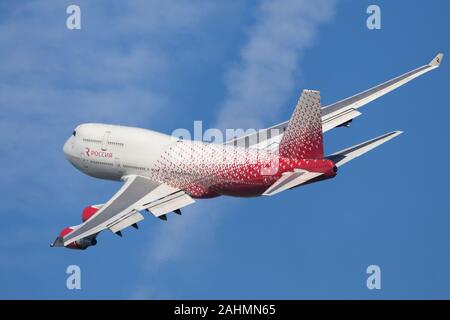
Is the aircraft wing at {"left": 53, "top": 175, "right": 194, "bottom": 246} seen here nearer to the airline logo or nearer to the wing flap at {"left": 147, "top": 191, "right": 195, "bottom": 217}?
the wing flap at {"left": 147, "top": 191, "right": 195, "bottom": 217}

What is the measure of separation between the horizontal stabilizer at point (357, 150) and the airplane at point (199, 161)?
8cm

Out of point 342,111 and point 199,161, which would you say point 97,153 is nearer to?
point 199,161

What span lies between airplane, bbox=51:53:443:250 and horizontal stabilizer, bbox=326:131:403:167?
0.26ft

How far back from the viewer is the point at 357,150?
102000 mm

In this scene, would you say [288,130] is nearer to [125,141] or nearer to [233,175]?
[233,175]

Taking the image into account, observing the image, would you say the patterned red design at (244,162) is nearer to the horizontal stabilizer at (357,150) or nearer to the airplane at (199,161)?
the airplane at (199,161)

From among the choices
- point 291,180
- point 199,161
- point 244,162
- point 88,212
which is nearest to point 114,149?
point 88,212

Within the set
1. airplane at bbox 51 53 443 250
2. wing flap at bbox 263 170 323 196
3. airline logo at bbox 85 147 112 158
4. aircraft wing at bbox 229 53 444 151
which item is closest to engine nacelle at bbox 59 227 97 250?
airplane at bbox 51 53 443 250

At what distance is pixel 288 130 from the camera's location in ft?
323

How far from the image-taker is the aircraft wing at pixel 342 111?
110 metres

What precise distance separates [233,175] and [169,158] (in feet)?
20.8

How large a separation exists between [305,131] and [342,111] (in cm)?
1553

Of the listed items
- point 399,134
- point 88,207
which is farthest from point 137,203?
point 399,134

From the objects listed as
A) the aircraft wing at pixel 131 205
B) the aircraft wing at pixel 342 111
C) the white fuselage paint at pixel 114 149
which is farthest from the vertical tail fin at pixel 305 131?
the white fuselage paint at pixel 114 149
